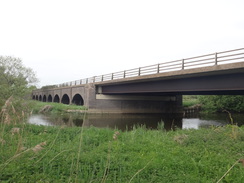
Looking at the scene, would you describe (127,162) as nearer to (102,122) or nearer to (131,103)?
(102,122)

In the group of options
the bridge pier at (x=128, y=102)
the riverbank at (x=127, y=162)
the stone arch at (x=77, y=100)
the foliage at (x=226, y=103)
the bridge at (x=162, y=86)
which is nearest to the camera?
the riverbank at (x=127, y=162)

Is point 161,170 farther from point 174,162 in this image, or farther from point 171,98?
point 171,98

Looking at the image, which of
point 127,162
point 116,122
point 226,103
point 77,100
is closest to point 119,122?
point 116,122

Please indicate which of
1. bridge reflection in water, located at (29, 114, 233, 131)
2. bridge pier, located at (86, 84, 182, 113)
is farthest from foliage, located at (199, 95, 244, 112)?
bridge reflection in water, located at (29, 114, 233, 131)

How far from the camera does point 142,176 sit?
13.7 feet

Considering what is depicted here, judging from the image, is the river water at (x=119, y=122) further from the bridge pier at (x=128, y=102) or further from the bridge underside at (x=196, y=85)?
the bridge pier at (x=128, y=102)

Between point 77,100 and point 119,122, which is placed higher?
point 77,100

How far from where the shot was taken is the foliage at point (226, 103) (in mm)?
37344

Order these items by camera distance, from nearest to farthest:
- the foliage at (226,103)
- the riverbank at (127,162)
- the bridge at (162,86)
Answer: the riverbank at (127,162) < the bridge at (162,86) < the foliage at (226,103)

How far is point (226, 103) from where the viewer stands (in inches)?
1497

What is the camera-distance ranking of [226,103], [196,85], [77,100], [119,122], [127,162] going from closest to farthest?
1. [127,162]
2. [196,85]
3. [119,122]
4. [226,103]
5. [77,100]

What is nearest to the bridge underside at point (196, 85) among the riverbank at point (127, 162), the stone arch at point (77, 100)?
the riverbank at point (127, 162)

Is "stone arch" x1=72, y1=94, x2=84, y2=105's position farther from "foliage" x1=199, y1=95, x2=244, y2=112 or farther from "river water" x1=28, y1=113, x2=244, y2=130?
"foliage" x1=199, y1=95, x2=244, y2=112

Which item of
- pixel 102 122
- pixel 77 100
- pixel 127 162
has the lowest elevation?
pixel 102 122
